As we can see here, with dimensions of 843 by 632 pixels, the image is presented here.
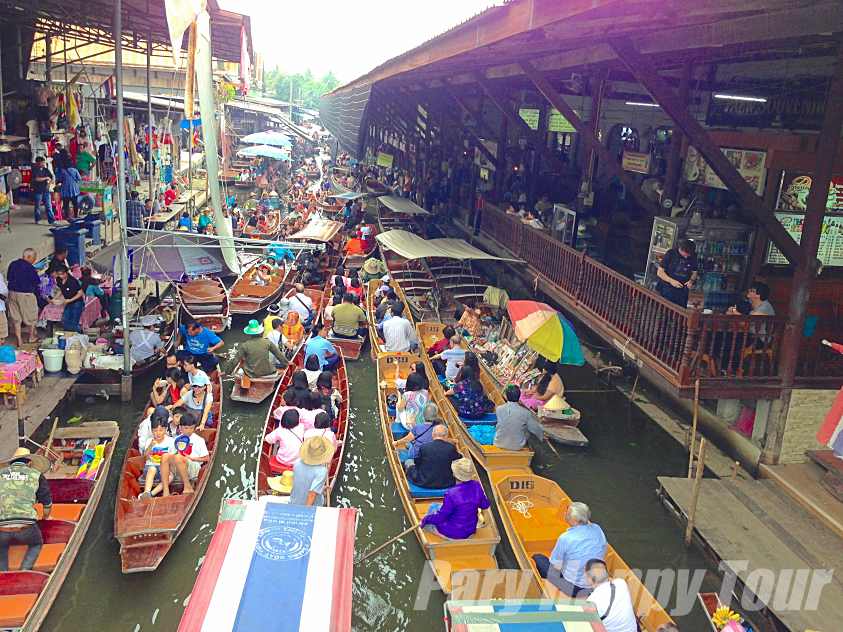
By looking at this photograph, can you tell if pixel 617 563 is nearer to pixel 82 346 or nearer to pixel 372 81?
pixel 82 346

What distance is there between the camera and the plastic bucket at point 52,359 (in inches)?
411

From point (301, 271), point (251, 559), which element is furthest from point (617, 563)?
point (301, 271)

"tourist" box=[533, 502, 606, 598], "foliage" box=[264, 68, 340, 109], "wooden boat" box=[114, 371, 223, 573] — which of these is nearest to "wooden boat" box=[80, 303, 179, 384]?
"wooden boat" box=[114, 371, 223, 573]

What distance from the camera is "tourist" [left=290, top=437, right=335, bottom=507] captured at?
22.5ft

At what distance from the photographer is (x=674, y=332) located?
7.94 meters

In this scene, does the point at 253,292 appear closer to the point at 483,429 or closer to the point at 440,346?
the point at 440,346

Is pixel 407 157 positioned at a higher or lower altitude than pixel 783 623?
higher

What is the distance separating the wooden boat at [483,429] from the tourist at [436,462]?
94 centimetres

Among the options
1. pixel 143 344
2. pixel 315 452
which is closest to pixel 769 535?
pixel 315 452

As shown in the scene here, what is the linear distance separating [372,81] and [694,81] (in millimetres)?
12620

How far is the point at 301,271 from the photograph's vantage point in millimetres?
17750

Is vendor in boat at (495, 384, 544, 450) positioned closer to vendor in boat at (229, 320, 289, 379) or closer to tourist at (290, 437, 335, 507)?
tourist at (290, 437, 335, 507)

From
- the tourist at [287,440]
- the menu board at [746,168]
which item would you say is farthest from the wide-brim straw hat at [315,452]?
the menu board at [746,168]

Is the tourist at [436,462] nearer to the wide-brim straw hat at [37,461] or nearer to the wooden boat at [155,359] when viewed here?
the wide-brim straw hat at [37,461]
